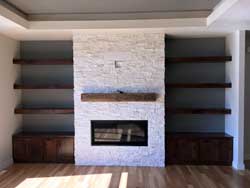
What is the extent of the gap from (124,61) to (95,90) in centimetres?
78

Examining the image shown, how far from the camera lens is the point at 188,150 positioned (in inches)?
224

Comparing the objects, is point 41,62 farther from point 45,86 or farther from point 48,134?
point 48,134

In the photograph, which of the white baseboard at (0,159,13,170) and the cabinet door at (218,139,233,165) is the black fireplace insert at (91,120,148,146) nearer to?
the cabinet door at (218,139,233,165)

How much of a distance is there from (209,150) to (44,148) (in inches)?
124

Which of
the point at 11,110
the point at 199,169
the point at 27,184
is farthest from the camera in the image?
the point at 11,110

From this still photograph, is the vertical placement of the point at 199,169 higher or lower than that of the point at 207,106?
lower

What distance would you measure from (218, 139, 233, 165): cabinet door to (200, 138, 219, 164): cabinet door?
0.24 ft

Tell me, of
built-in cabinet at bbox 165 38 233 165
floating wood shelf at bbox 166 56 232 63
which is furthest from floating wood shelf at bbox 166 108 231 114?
floating wood shelf at bbox 166 56 232 63

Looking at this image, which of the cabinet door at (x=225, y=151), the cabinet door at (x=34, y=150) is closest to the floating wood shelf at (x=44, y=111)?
the cabinet door at (x=34, y=150)

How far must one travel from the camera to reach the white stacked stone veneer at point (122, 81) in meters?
5.65

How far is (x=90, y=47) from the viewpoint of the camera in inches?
224

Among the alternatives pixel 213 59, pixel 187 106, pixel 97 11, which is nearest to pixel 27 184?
pixel 97 11

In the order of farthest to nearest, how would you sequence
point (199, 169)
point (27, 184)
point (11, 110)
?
point (11, 110)
point (199, 169)
point (27, 184)

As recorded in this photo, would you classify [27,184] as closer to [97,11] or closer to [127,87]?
[127,87]
